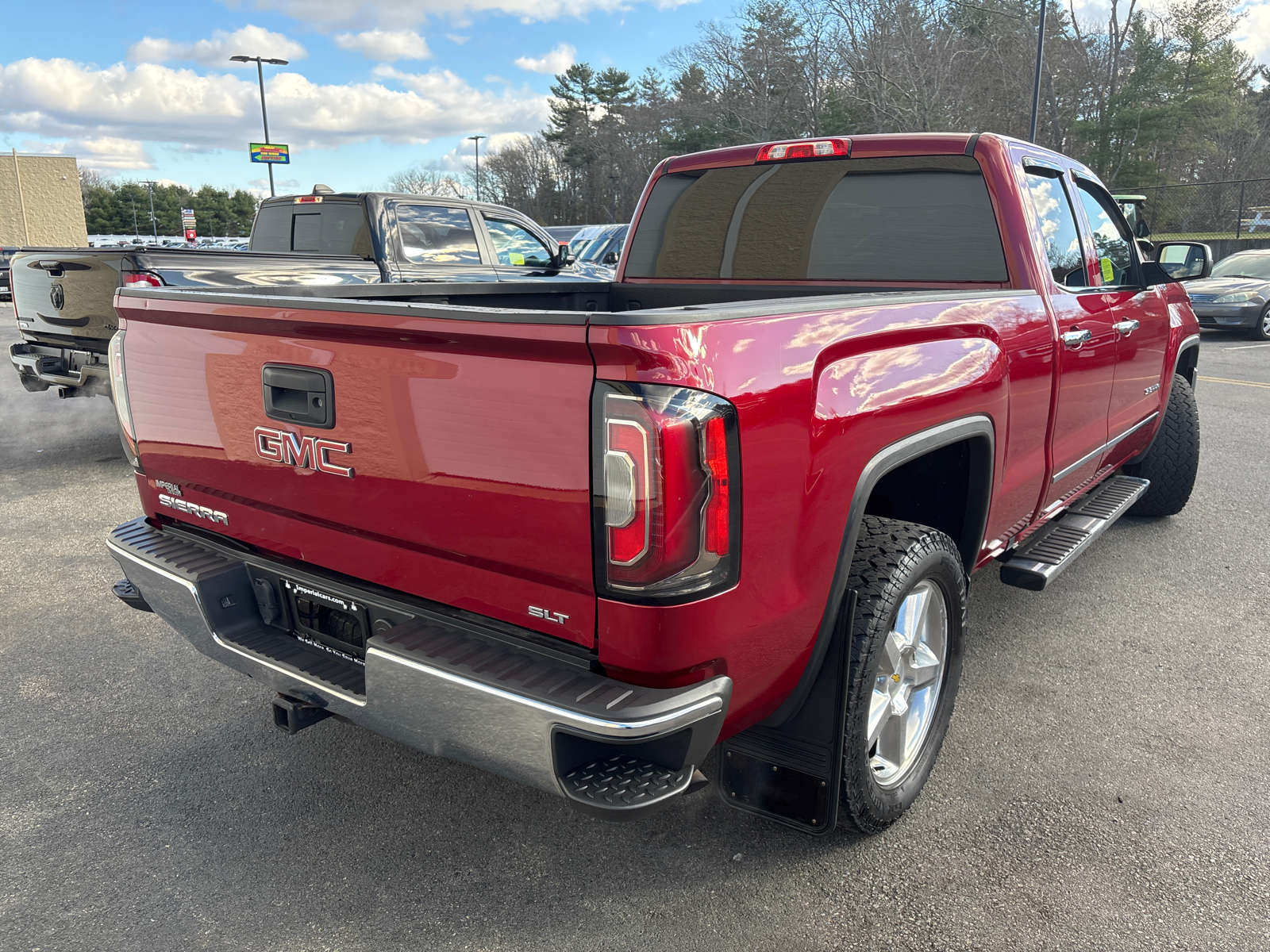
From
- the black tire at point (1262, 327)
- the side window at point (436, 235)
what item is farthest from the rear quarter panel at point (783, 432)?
the black tire at point (1262, 327)

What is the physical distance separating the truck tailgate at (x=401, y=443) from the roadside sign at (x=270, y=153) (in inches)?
1518

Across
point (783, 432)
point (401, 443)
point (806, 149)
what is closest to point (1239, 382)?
point (806, 149)

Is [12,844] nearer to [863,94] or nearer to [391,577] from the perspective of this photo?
[391,577]

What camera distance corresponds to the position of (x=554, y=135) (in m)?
72.8

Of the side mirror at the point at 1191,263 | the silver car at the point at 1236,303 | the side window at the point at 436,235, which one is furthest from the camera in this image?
the silver car at the point at 1236,303

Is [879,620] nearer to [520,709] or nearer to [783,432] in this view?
[783,432]

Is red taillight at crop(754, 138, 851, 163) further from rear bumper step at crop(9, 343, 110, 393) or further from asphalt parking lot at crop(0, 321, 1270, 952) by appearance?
rear bumper step at crop(9, 343, 110, 393)

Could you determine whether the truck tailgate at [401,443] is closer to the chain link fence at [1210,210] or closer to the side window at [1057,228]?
the side window at [1057,228]

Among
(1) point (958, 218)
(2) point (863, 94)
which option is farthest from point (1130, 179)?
(1) point (958, 218)

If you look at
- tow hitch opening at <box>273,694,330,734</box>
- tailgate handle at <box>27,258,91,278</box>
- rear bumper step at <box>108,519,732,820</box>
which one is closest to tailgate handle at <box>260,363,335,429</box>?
rear bumper step at <box>108,519,732,820</box>

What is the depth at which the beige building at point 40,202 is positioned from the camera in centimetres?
5366

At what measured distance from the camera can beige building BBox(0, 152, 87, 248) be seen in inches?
2112

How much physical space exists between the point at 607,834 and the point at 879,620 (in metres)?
1.03

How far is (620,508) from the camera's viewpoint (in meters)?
1.70
